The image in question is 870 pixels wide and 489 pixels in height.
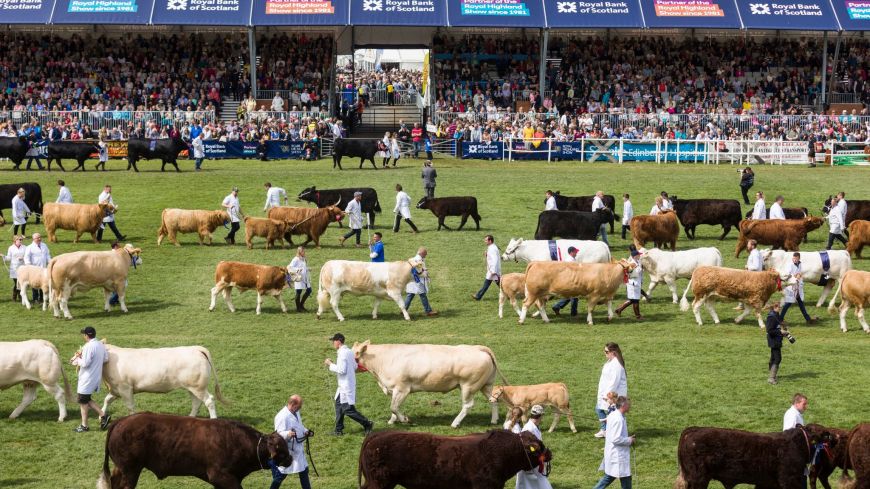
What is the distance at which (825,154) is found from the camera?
4784cm

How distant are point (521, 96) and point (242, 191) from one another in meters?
21.5

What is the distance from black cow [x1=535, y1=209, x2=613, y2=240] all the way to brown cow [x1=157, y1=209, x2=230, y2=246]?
8347 mm

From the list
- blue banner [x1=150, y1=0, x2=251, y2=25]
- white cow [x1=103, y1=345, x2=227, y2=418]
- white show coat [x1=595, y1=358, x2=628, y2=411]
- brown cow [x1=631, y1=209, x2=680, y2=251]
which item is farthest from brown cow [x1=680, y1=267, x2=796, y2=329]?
blue banner [x1=150, y1=0, x2=251, y2=25]

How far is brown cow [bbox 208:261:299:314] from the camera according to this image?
23047 millimetres

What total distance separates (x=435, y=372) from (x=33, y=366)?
594 centimetres

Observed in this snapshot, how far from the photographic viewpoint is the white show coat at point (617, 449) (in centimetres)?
1333

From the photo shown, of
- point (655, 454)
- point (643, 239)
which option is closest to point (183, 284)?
point (643, 239)

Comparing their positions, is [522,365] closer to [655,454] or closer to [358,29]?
[655,454]

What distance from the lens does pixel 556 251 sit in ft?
85.8

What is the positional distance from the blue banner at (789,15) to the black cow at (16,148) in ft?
109

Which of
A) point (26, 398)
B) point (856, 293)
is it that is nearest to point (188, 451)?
point (26, 398)

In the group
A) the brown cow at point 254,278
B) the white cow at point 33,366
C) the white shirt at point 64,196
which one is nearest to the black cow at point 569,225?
the brown cow at point 254,278

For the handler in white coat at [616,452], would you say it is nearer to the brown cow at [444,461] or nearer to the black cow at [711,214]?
the brown cow at [444,461]

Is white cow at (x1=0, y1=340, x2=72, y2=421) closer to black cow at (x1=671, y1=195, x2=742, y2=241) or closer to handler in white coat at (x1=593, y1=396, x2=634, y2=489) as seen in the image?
handler in white coat at (x1=593, y1=396, x2=634, y2=489)
